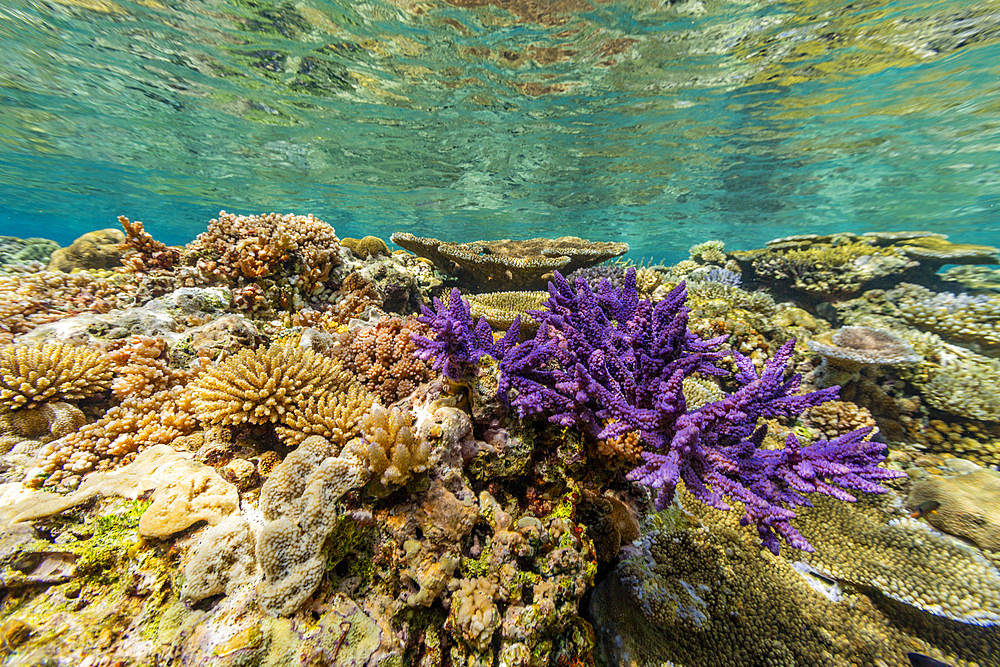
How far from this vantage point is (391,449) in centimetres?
242

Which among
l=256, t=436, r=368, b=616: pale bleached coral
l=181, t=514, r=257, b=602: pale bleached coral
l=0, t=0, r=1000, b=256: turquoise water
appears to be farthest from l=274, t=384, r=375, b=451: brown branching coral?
l=0, t=0, r=1000, b=256: turquoise water

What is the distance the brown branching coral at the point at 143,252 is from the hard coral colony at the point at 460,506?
167 centimetres

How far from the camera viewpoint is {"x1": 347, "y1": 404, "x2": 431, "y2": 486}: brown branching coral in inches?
89.4

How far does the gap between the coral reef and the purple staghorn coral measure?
2800 mm

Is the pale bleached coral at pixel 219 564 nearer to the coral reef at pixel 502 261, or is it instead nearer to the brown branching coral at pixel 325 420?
the brown branching coral at pixel 325 420

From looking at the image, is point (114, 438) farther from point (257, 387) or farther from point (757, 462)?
point (757, 462)

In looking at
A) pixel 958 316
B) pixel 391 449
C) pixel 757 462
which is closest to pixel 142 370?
pixel 391 449

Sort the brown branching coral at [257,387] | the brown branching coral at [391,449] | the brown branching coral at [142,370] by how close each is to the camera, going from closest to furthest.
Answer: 1. the brown branching coral at [391,449]
2. the brown branching coral at [257,387]
3. the brown branching coral at [142,370]

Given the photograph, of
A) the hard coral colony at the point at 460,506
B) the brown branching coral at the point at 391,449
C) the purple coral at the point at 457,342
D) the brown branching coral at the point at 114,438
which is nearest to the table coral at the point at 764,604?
the hard coral colony at the point at 460,506

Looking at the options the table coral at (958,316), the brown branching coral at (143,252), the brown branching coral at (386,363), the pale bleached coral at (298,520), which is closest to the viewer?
the pale bleached coral at (298,520)

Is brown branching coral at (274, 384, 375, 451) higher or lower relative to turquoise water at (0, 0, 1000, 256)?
lower

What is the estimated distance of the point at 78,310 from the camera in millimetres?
4934

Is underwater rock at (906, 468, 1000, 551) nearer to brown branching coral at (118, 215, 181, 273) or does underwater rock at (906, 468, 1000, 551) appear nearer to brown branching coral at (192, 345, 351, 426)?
brown branching coral at (192, 345, 351, 426)

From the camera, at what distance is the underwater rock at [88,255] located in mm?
8156
